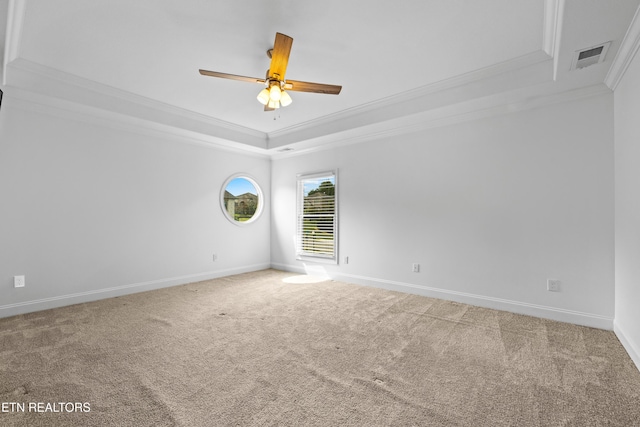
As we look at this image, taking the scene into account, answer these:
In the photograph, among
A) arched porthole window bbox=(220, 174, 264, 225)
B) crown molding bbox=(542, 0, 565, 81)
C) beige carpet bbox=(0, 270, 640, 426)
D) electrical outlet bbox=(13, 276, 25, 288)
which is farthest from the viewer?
arched porthole window bbox=(220, 174, 264, 225)

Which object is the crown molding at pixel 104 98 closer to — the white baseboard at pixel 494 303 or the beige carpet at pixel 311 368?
the beige carpet at pixel 311 368

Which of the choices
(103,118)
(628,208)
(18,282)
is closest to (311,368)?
(628,208)

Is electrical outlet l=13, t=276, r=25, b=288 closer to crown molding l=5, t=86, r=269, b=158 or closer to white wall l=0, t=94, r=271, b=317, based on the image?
white wall l=0, t=94, r=271, b=317

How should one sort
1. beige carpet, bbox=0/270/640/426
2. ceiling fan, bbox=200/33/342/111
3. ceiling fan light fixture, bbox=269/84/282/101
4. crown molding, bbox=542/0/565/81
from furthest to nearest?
ceiling fan light fixture, bbox=269/84/282/101 → ceiling fan, bbox=200/33/342/111 → crown molding, bbox=542/0/565/81 → beige carpet, bbox=0/270/640/426

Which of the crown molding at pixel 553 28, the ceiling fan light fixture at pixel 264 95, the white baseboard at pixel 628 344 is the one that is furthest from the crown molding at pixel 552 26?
the white baseboard at pixel 628 344

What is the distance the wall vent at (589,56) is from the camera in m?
2.34

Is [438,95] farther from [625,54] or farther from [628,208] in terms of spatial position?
[628,208]

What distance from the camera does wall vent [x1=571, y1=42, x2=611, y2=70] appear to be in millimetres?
2338

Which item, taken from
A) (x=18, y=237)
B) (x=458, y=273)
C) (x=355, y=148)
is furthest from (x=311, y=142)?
(x=18, y=237)

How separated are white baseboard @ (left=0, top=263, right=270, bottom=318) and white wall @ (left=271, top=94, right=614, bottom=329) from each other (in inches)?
92.1

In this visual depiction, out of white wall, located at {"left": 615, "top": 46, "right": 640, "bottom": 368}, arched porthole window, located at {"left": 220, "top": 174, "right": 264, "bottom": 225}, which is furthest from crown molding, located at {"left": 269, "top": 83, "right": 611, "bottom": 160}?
arched porthole window, located at {"left": 220, "top": 174, "right": 264, "bottom": 225}

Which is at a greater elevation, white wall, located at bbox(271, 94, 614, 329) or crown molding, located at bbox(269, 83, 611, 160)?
crown molding, located at bbox(269, 83, 611, 160)

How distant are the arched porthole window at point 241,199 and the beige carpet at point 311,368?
237 cm

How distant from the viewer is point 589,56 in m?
2.46
